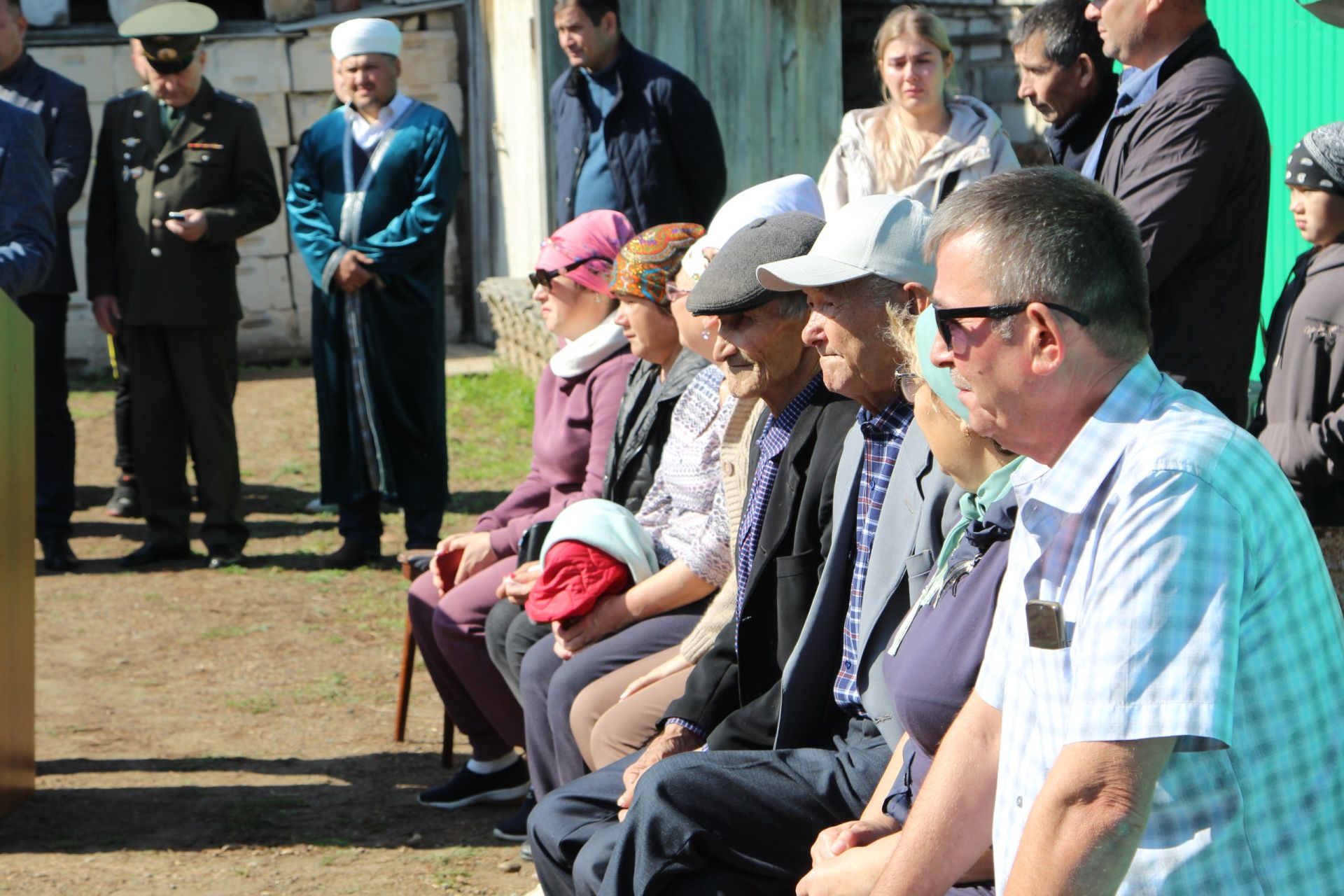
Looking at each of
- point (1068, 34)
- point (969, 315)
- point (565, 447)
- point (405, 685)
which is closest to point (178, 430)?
point (405, 685)

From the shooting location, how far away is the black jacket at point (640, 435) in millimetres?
→ 3803

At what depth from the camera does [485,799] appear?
4203mm

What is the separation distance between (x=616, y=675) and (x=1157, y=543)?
197 cm

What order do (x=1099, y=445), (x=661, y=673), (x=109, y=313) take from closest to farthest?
(x=1099, y=445), (x=661, y=673), (x=109, y=313)

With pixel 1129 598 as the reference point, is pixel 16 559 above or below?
below

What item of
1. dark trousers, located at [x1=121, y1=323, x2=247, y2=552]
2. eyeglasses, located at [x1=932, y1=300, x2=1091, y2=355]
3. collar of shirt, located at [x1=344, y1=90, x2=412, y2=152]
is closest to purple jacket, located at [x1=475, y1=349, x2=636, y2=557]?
eyeglasses, located at [x1=932, y1=300, x2=1091, y2=355]

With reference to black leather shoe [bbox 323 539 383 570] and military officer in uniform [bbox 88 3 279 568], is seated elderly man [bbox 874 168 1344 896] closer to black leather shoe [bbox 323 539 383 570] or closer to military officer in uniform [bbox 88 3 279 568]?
black leather shoe [bbox 323 539 383 570]

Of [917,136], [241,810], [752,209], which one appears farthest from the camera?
[917,136]

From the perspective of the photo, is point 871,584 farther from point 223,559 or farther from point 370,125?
point 223,559

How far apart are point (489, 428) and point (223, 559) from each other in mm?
2790

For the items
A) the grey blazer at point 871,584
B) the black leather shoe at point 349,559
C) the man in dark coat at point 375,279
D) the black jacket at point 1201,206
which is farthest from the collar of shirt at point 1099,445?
the black leather shoe at point 349,559

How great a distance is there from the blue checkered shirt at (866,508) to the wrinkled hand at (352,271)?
427cm

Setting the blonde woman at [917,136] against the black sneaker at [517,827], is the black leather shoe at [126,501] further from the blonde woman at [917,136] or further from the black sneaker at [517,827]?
the black sneaker at [517,827]

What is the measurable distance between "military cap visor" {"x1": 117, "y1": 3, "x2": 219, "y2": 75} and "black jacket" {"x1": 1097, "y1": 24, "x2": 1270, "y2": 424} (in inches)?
173
